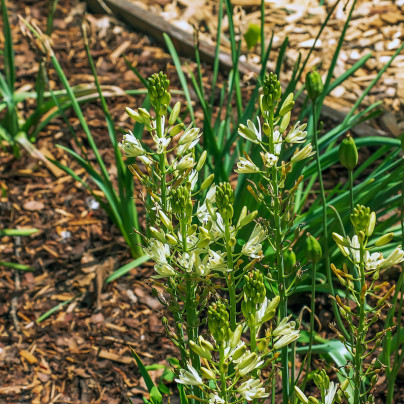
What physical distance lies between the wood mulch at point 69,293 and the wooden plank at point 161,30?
Answer: 30cm

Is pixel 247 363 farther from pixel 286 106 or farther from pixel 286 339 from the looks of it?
pixel 286 106

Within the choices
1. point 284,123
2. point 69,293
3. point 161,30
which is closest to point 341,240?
point 284,123

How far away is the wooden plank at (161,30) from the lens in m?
3.90

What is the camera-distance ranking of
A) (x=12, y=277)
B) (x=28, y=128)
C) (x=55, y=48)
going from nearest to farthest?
(x=12, y=277) < (x=28, y=128) < (x=55, y=48)

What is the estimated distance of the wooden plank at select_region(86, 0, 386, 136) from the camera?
12.8 ft

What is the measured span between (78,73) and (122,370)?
2028 millimetres

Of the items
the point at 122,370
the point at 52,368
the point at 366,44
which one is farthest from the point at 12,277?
the point at 366,44

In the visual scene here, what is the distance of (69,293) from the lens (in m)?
2.92

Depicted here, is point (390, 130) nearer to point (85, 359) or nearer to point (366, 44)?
point (366, 44)

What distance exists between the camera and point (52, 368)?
2.64 m

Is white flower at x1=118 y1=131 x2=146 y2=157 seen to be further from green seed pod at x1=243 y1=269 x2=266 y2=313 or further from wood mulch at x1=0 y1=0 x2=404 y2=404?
wood mulch at x1=0 y1=0 x2=404 y2=404

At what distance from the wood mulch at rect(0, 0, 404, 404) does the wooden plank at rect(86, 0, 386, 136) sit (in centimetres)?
30

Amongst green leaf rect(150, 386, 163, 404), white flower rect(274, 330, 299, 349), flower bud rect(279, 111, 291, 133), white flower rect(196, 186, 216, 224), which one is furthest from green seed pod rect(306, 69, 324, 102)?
green leaf rect(150, 386, 163, 404)

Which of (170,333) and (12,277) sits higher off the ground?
(170,333)
